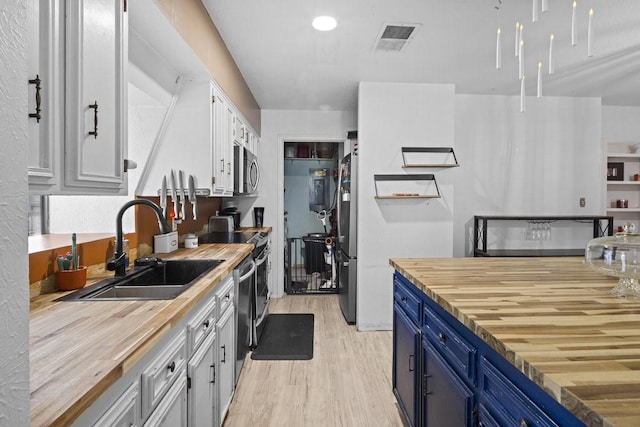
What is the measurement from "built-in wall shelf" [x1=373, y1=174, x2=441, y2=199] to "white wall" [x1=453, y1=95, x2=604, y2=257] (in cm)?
74

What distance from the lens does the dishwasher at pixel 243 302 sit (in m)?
2.48

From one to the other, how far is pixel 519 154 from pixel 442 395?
12.7 feet

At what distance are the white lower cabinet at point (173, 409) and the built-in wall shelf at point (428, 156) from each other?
10.1ft

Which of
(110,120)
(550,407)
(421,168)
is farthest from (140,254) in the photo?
(421,168)

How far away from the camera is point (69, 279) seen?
59.9 inches

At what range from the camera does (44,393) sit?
Result: 73cm

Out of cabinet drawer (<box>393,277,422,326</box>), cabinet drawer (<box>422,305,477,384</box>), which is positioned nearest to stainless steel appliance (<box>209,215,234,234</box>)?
cabinet drawer (<box>393,277,422,326</box>)

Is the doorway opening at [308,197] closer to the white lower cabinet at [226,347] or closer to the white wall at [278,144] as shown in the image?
the white wall at [278,144]

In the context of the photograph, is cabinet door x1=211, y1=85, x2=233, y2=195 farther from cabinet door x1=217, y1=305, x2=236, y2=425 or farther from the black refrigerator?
the black refrigerator

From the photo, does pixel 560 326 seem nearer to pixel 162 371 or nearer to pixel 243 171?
pixel 162 371

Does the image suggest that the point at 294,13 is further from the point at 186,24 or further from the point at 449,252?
the point at 449,252

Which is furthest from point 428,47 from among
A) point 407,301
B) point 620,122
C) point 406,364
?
point 620,122

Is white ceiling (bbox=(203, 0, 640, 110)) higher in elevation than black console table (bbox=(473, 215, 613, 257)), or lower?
higher

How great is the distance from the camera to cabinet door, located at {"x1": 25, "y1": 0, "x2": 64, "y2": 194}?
0.90 m
